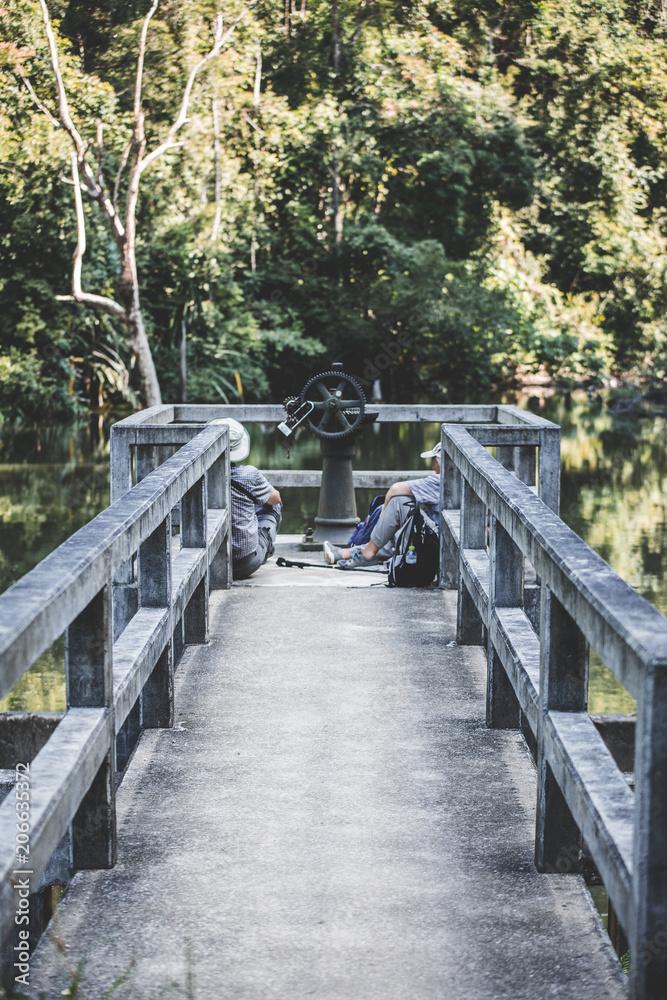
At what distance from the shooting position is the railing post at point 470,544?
4957mm

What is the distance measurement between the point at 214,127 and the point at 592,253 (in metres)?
14.2

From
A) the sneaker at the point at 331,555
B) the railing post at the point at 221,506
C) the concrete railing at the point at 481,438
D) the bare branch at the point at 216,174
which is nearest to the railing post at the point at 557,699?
the concrete railing at the point at 481,438

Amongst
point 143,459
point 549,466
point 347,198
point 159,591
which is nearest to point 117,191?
point 347,198

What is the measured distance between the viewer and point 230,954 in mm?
2588

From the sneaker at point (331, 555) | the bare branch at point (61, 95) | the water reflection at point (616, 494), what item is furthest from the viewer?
the bare branch at point (61, 95)

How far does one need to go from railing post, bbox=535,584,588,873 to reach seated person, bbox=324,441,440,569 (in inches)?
157

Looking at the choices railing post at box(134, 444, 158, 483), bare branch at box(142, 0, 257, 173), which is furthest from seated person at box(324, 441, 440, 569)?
bare branch at box(142, 0, 257, 173)

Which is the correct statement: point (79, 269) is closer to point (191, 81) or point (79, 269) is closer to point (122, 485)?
point (191, 81)

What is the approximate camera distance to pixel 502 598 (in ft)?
12.7

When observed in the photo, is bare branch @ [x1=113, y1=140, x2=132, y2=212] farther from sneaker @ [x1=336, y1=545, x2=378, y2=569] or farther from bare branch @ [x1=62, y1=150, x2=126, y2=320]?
sneaker @ [x1=336, y1=545, x2=378, y2=569]

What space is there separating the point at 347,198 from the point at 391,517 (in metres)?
28.4

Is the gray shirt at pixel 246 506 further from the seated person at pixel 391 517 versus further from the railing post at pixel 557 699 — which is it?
the railing post at pixel 557 699

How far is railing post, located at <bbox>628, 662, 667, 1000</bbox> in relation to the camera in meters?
1.85

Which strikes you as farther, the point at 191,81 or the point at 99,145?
the point at 191,81
